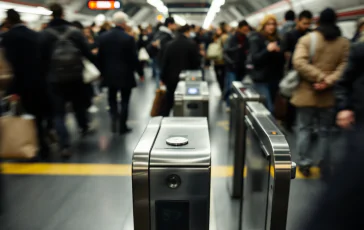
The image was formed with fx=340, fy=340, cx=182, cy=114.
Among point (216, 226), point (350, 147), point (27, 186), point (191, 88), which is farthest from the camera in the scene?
point (191, 88)

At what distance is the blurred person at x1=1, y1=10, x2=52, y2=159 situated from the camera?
3521 mm

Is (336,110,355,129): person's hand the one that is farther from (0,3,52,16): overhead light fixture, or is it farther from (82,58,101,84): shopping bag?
(0,3,52,16): overhead light fixture

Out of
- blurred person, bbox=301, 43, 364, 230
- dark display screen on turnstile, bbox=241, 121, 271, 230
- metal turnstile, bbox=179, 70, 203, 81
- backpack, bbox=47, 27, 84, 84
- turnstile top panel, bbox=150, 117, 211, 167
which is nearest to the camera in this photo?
blurred person, bbox=301, 43, 364, 230

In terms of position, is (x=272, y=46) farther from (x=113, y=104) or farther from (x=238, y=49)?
(x=113, y=104)

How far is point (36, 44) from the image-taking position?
3.67 metres

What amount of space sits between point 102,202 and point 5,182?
1089mm

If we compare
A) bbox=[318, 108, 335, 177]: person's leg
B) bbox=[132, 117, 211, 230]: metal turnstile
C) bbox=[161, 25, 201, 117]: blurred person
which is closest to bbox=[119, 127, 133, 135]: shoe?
bbox=[161, 25, 201, 117]: blurred person

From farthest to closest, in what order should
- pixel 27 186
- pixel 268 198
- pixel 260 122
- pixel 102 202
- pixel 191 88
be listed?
pixel 191 88
pixel 27 186
pixel 102 202
pixel 260 122
pixel 268 198

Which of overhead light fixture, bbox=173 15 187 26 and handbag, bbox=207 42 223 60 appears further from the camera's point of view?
handbag, bbox=207 42 223 60

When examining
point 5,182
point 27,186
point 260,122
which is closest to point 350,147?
point 260,122

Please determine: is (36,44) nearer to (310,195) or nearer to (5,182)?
(5,182)

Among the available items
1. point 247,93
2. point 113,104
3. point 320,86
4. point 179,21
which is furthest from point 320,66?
point 179,21

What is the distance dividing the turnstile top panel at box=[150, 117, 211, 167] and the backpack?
250 cm

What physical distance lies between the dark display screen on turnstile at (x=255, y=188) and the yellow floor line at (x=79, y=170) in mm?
1016
